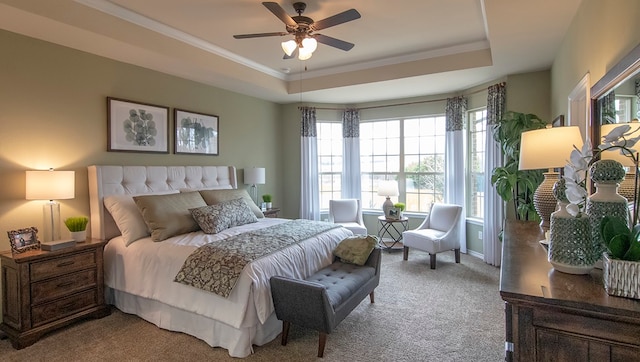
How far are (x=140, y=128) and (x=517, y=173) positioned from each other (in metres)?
4.50

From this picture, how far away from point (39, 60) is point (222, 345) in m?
3.05

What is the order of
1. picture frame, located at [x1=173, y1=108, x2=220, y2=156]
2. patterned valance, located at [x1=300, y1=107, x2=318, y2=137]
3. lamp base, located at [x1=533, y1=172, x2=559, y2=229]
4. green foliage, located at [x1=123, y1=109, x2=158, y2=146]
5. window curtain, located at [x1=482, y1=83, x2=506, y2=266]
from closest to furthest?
1. lamp base, located at [x1=533, y1=172, x2=559, y2=229]
2. green foliage, located at [x1=123, y1=109, x2=158, y2=146]
3. picture frame, located at [x1=173, y1=108, x2=220, y2=156]
4. window curtain, located at [x1=482, y1=83, x2=506, y2=266]
5. patterned valance, located at [x1=300, y1=107, x2=318, y2=137]

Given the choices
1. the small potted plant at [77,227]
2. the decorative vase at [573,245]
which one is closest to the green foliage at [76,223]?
the small potted plant at [77,227]

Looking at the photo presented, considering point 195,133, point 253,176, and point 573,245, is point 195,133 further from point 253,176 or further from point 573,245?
point 573,245

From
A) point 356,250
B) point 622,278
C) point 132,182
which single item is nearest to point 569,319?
point 622,278

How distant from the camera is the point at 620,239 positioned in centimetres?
108

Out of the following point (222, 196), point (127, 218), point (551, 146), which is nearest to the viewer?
point (551, 146)

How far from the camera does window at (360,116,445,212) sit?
5.71 meters

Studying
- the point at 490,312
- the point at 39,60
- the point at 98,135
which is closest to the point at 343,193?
the point at 490,312

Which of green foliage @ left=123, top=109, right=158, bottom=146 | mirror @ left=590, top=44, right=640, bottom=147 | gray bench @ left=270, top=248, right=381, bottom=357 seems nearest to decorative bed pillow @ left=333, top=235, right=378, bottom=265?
gray bench @ left=270, top=248, right=381, bottom=357

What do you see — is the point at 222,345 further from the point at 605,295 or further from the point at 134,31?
the point at 134,31

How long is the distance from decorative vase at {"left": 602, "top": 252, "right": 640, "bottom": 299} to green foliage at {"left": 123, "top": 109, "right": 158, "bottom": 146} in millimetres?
4197

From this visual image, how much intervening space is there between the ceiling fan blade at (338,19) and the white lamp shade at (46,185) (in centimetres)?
255

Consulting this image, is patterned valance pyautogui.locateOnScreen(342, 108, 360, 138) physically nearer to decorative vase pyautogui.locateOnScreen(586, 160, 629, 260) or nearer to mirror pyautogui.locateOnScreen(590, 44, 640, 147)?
mirror pyautogui.locateOnScreen(590, 44, 640, 147)
